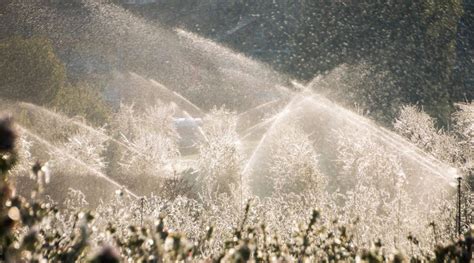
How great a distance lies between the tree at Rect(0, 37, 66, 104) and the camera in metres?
14.6

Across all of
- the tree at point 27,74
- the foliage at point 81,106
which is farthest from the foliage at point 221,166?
the tree at point 27,74

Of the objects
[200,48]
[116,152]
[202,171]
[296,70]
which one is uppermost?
[202,171]

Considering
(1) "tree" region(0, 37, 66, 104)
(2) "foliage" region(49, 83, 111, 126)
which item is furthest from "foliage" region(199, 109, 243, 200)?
(1) "tree" region(0, 37, 66, 104)

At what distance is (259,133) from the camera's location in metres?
16.1

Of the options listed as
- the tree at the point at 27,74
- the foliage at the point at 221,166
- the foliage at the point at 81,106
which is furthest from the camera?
the tree at the point at 27,74

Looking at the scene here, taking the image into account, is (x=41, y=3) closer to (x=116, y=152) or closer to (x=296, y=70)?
(x=296, y=70)

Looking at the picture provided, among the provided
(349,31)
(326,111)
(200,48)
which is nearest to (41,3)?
(200,48)

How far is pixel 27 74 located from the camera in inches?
589

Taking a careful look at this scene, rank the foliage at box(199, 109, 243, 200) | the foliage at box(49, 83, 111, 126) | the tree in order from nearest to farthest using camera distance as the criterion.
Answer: the foliage at box(199, 109, 243, 200) < the foliage at box(49, 83, 111, 126) < the tree

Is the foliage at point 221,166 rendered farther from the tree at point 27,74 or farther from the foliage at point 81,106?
the tree at point 27,74

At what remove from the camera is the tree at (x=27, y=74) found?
14.6m

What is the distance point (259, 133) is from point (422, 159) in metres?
8.22

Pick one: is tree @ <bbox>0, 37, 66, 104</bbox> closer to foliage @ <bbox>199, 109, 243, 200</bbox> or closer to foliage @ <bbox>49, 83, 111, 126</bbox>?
foliage @ <bbox>49, 83, 111, 126</bbox>

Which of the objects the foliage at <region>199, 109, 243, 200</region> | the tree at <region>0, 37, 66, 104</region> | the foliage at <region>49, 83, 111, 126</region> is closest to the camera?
the foliage at <region>199, 109, 243, 200</region>
